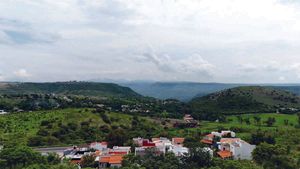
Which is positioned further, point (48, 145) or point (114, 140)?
point (48, 145)

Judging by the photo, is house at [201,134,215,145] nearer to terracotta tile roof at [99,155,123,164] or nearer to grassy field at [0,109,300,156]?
grassy field at [0,109,300,156]

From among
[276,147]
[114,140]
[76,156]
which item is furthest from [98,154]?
[276,147]

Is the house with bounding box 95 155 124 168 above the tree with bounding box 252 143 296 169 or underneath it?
underneath

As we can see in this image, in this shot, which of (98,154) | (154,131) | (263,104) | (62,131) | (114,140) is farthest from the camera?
(263,104)

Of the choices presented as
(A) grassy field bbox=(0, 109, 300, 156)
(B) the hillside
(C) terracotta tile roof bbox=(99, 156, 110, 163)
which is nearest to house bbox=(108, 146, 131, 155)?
(C) terracotta tile roof bbox=(99, 156, 110, 163)

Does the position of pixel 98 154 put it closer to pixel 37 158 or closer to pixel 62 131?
pixel 37 158

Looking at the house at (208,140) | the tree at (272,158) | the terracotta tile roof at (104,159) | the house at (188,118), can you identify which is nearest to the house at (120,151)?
the terracotta tile roof at (104,159)

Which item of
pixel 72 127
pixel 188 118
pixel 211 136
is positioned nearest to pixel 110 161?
pixel 211 136

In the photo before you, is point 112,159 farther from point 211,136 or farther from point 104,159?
point 211,136

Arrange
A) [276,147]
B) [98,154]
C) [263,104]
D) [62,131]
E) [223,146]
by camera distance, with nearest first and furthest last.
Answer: [276,147], [98,154], [223,146], [62,131], [263,104]
